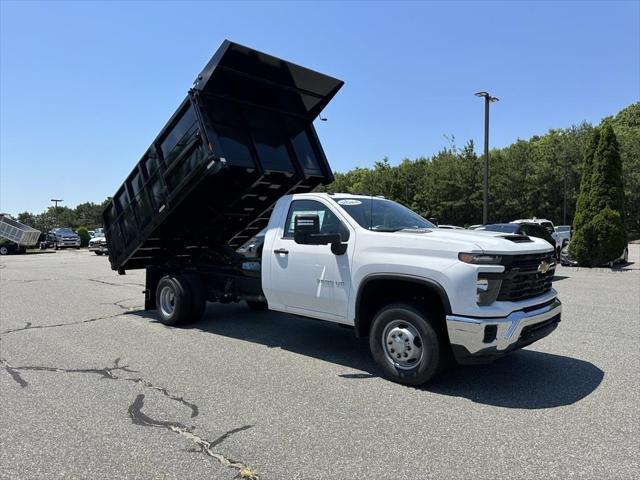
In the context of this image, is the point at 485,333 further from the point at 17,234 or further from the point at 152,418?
the point at 17,234

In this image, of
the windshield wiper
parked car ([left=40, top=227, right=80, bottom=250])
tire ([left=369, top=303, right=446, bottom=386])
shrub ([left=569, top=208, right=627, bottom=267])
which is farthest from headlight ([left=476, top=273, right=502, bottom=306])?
parked car ([left=40, top=227, right=80, bottom=250])

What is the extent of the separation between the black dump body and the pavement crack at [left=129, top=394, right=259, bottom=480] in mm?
3255

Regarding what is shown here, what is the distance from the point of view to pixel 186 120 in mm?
7090

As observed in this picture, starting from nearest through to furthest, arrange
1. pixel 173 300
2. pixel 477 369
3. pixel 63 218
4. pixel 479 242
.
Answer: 1. pixel 479 242
2. pixel 477 369
3. pixel 173 300
4. pixel 63 218

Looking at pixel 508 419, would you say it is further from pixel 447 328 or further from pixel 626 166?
pixel 626 166

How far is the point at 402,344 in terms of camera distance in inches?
198

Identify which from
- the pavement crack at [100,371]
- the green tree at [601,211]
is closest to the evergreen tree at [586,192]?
the green tree at [601,211]

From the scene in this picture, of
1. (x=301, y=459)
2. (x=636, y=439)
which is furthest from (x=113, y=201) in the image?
(x=636, y=439)

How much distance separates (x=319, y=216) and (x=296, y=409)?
7.87 feet

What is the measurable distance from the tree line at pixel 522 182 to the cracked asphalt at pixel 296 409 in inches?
1468

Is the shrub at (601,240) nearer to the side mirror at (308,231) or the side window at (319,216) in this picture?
the side window at (319,216)

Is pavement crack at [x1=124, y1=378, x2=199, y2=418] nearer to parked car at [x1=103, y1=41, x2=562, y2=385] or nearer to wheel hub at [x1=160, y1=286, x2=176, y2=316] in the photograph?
parked car at [x1=103, y1=41, x2=562, y2=385]

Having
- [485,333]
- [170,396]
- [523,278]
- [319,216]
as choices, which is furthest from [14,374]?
[523,278]

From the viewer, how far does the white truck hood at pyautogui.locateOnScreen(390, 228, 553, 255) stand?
4.61 m
